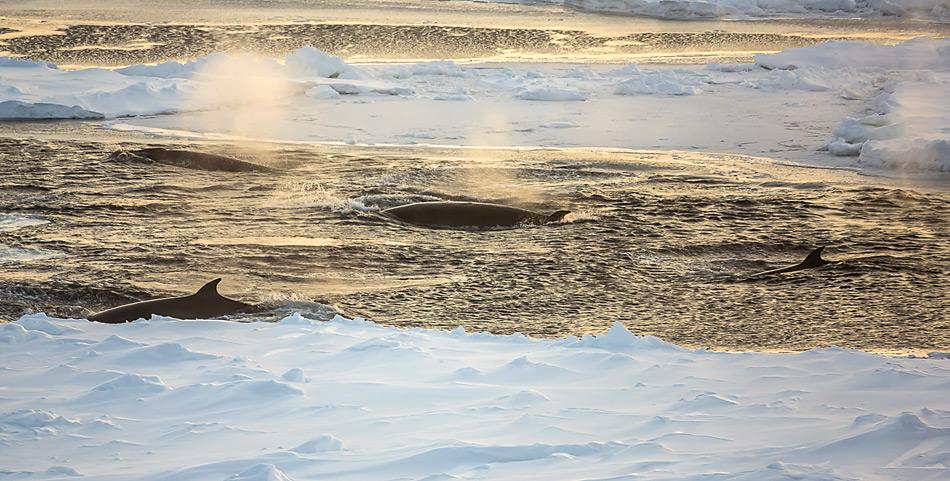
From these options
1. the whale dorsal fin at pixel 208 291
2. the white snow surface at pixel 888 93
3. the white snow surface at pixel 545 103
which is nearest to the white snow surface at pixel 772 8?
the white snow surface at pixel 888 93

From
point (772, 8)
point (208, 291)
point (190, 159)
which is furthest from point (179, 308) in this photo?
point (772, 8)

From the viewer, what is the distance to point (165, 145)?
46.7ft

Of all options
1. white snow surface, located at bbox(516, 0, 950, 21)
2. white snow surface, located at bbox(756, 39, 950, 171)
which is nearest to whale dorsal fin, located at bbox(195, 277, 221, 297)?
white snow surface, located at bbox(756, 39, 950, 171)

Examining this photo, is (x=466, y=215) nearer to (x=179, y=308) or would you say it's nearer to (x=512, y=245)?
(x=512, y=245)

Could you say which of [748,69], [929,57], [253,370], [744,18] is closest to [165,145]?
[253,370]

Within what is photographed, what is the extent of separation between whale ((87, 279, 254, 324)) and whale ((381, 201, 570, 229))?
322cm

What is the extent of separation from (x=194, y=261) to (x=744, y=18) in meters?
30.1

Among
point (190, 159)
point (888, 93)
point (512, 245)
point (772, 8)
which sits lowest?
point (512, 245)

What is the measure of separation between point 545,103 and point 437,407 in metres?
13.3

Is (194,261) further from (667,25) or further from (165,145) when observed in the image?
(667,25)

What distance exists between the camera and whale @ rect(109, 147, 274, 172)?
12695 millimetres

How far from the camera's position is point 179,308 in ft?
22.9

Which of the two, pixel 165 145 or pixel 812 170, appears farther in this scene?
pixel 165 145

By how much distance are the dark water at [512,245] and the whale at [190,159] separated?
0.26m
